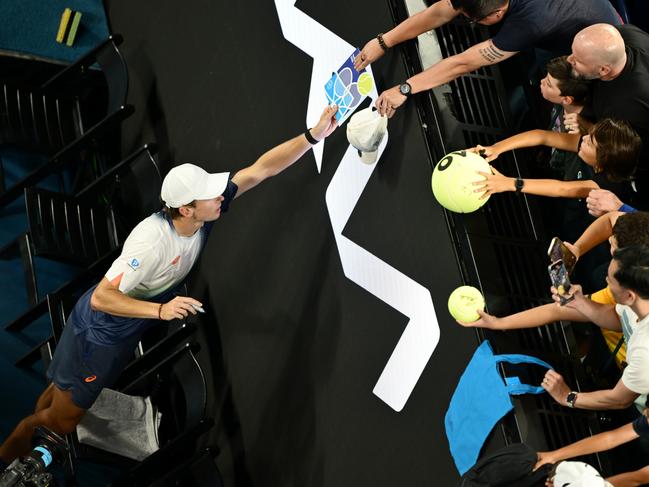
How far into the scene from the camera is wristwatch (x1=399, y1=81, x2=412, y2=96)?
9.89 feet

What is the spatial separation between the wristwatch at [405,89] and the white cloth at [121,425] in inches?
77.1

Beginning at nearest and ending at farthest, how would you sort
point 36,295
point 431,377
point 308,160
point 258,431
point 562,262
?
point 562,262 → point 431,377 → point 308,160 → point 258,431 → point 36,295

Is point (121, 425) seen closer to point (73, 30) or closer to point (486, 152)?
point (486, 152)

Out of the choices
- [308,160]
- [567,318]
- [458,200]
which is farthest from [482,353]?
[308,160]

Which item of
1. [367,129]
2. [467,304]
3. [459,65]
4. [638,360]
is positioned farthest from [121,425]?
[638,360]

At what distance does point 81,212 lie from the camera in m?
4.51

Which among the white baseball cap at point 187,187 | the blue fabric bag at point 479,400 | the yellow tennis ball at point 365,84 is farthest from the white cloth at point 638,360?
the white baseball cap at point 187,187

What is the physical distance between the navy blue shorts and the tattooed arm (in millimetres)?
1642

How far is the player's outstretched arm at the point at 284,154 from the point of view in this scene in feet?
10.9

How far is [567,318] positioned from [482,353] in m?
0.28

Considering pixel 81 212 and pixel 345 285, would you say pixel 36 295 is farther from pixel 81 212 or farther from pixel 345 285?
pixel 345 285

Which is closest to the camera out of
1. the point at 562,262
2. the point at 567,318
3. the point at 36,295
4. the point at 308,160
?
the point at 562,262

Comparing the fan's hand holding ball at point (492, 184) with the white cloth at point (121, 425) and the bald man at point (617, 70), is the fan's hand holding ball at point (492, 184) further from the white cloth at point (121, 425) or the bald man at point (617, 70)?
the white cloth at point (121, 425)

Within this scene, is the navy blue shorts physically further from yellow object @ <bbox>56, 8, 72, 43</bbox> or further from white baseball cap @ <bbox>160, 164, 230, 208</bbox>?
yellow object @ <bbox>56, 8, 72, 43</bbox>
